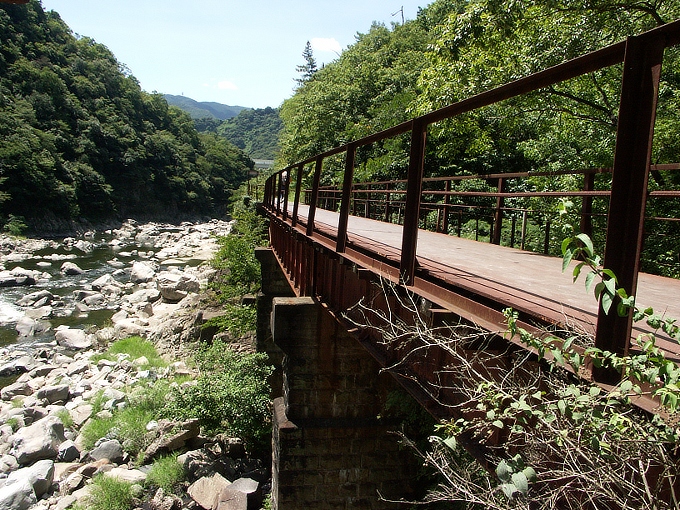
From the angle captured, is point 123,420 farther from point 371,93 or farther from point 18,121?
point 18,121

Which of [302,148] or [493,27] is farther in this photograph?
[302,148]

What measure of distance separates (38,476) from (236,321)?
760 cm

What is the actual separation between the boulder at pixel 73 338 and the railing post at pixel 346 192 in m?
16.2

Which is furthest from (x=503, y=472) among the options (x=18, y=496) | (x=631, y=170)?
(x=18, y=496)

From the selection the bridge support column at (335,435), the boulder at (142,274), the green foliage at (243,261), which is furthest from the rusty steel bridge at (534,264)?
the boulder at (142,274)

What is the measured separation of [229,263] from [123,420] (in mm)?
9189

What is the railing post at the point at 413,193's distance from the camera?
352 centimetres

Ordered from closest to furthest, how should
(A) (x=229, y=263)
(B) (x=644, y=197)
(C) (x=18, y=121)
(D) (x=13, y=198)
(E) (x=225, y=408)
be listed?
(B) (x=644, y=197)
(E) (x=225, y=408)
(A) (x=229, y=263)
(D) (x=13, y=198)
(C) (x=18, y=121)

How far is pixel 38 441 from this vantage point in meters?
10.5

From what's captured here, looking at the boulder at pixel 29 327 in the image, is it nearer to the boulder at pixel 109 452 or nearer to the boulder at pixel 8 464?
the boulder at pixel 8 464

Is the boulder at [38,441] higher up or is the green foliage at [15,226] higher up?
the green foliage at [15,226]

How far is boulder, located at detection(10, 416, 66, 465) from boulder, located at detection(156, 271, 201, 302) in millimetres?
13091

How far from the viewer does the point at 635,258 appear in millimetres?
1800

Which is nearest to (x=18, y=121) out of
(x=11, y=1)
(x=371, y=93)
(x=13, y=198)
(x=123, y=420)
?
(x=13, y=198)
